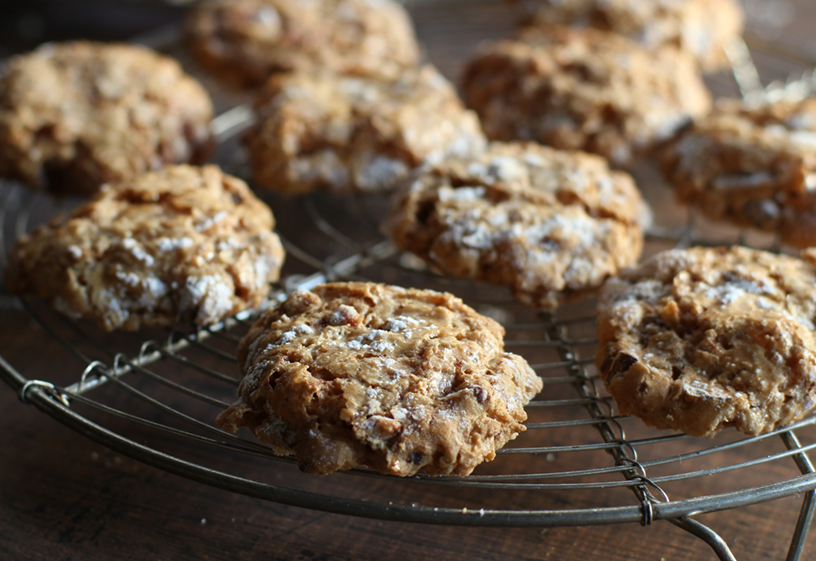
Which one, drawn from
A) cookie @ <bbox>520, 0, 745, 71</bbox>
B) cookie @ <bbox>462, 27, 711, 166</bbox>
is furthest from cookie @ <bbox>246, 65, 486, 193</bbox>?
cookie @ <bbox>520, 0, 745, 71</bbox>

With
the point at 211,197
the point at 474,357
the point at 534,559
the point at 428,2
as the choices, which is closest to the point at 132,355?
the point at 211,197

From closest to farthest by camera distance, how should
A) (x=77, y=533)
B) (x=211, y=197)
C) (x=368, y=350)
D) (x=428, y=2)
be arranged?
(x=368, y=350)
(x=77, y=533)
(x=211, y=197)
(x=428, y=2)

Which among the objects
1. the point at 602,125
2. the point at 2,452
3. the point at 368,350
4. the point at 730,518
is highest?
the point at 602,125

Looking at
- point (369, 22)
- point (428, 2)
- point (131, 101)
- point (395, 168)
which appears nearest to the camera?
point (395, 168)

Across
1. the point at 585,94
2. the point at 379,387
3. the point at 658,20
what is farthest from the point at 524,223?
the point at 658,20

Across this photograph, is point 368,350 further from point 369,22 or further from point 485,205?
point 369,22

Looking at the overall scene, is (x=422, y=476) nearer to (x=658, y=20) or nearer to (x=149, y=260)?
(x=149, y=260)

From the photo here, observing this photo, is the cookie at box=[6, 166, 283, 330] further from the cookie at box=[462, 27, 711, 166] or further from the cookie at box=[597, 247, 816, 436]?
the cookie at box=[462, 27, 711, 166]
